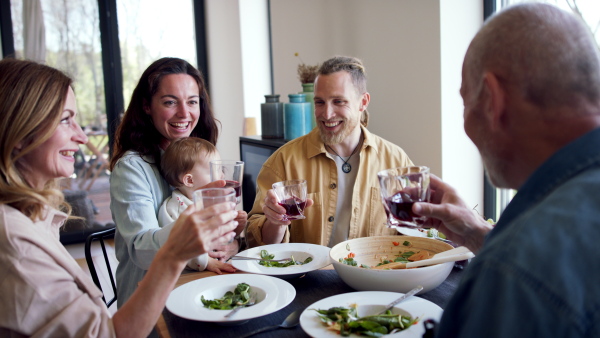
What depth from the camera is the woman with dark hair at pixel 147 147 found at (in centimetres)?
203

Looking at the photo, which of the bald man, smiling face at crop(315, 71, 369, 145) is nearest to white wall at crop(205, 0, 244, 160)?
smiling face at crop(315, 71, 369, 145)

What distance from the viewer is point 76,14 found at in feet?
17.0

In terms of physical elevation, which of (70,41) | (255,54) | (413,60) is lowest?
(413,60)

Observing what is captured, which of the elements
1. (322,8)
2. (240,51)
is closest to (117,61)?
(240,51)

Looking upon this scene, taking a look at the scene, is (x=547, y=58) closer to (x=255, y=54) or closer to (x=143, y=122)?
(x=143, y=122)

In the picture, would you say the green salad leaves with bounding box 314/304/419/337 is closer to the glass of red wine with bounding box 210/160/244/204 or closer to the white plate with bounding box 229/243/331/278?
the white plate with bounding box 229/243/331/278

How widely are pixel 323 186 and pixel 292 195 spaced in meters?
0.70

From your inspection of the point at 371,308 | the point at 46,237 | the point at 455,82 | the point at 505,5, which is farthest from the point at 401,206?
the point at 505,5

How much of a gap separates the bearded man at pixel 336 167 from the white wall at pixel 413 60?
0.40 meters

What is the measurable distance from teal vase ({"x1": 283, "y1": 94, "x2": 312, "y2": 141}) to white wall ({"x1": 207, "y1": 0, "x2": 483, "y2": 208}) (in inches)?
16.8

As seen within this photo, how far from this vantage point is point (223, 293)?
1607mm

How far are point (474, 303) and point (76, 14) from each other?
5.29 meters

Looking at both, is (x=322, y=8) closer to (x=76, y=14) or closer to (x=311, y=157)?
(x=311, y=157)

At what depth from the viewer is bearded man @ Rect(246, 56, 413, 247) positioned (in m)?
2.54
